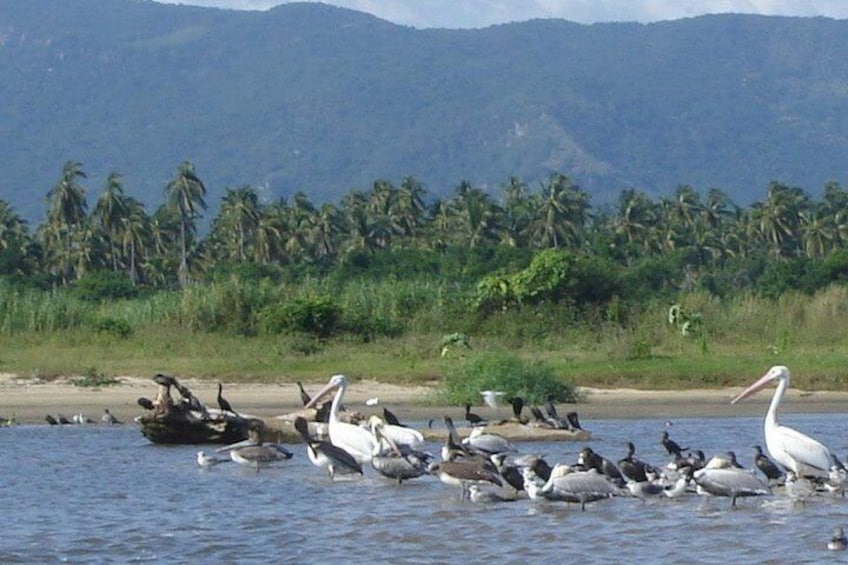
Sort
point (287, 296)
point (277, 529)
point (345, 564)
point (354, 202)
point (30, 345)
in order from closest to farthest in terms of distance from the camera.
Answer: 1. point (345, 564)
2. point (277, 529)
3. point (30, 345)
4. point (287, 296)
5. point (354, 202)

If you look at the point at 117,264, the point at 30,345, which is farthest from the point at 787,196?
the point at 30,345

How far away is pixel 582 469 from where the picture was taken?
15.1 m

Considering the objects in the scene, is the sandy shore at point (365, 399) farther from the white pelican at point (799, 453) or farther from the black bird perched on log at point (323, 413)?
the white pelican at point (799, 453)

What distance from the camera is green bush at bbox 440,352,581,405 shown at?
25.9 m

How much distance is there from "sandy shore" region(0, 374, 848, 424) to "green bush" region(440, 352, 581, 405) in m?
0.25

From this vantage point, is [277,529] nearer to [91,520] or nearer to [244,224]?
[91,520]

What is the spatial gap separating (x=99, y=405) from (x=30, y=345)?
789 centimetres

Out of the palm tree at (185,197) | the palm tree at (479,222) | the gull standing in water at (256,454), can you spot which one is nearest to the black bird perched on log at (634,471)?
the gull standing in water at (256,454)

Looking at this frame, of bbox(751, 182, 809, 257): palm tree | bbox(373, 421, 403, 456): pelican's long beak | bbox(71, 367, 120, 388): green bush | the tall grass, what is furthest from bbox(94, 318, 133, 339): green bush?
bbox(751, 182, 809, 257): palm tree

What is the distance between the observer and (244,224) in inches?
3605

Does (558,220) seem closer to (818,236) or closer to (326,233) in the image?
(818,236)

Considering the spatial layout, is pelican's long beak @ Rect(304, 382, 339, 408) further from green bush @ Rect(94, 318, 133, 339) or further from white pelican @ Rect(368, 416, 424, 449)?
green bush @ Rect(94, 318, 133, 339)

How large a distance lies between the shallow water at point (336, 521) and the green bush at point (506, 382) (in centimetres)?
671

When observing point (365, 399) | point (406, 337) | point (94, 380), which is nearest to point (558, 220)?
point (406, 337)
